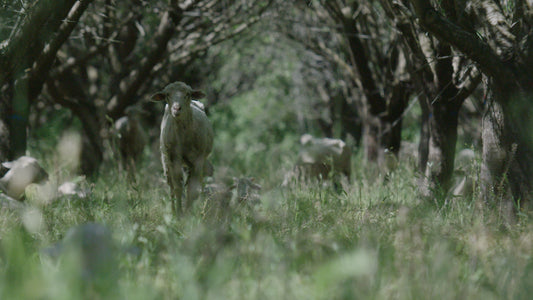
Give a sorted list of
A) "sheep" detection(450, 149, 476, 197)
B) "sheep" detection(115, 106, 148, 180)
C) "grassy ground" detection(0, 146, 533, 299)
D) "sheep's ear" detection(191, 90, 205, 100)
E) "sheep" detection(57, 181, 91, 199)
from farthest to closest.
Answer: "sheep" detection(115, 106, 148, 180) → "sheep" detection(57, 181, 91, 199) → "sheep" detection(450, 149, 476, 197) → "sheep's ear" detection(191, 90, 205, 100) → "grassy ground" detection(0, 146, 533, 299)

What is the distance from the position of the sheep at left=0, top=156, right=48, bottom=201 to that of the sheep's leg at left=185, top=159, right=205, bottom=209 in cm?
217

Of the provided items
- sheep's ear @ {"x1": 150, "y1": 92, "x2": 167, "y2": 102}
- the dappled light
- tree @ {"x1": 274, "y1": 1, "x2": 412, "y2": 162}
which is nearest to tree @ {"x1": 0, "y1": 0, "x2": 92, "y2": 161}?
the dappled light

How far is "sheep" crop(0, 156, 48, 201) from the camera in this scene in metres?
6.93

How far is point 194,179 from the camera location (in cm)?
643

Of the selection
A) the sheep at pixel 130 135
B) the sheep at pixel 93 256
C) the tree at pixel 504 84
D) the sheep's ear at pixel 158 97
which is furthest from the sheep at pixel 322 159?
the sheep at pixel 93 256

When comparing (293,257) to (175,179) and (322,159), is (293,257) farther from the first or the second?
(322,159)

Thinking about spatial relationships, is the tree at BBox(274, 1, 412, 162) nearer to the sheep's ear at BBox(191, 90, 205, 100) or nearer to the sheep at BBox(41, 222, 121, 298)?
the sheep's ear at BBox(191, 90, 205, 100)

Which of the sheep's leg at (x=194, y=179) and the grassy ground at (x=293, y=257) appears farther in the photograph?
the sheep's leg at (x=194, y=179)

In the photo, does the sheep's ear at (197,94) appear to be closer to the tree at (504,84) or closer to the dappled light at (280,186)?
the dappled light at (280,186)

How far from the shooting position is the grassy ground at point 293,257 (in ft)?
9.10

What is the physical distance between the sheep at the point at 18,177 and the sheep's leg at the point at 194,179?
2170 millimetres

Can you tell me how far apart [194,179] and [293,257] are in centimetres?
313

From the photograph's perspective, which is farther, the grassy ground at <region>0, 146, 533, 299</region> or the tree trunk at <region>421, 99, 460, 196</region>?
the tree trunk at <region>421, 99, 460, 196</region>

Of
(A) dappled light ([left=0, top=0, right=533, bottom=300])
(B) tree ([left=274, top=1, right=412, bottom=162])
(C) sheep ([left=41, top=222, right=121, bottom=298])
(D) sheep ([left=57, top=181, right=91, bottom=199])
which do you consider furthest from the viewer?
(B) tree ([left=274, top=1, right=412, bottom=162])
